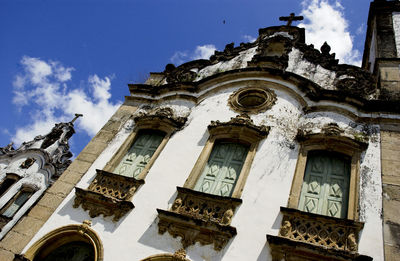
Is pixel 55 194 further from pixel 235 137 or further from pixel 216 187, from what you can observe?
pixel 235 137

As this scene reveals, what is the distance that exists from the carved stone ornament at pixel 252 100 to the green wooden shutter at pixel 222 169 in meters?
1.35

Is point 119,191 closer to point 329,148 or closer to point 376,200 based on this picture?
point 329,148

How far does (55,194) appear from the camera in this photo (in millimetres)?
7867

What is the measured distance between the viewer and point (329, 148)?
7.26 metres

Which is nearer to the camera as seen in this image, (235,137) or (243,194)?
(243,194)

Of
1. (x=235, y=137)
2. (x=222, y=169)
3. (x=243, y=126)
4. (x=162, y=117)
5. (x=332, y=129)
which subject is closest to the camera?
(x=332, y=129)

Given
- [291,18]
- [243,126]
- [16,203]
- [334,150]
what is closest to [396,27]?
[291,18]

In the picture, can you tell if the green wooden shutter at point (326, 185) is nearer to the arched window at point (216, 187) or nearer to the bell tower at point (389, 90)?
the bell tower at point (389, 90)

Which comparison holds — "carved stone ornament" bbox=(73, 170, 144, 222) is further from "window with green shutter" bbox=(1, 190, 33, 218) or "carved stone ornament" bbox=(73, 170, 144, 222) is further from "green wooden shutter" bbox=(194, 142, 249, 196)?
"window with green shutter" bbox=(1, 190, 33, 218)

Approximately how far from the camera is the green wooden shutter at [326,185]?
6333 millimetres

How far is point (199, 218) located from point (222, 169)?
1.67m

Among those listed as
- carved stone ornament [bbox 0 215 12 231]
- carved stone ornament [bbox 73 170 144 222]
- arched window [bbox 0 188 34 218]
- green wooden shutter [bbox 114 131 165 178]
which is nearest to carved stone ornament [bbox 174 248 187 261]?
carved stone ornament [bbox 73 170 144 222]

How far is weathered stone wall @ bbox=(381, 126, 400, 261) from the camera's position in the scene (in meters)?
5.38

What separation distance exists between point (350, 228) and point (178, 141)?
4767 millimetres
